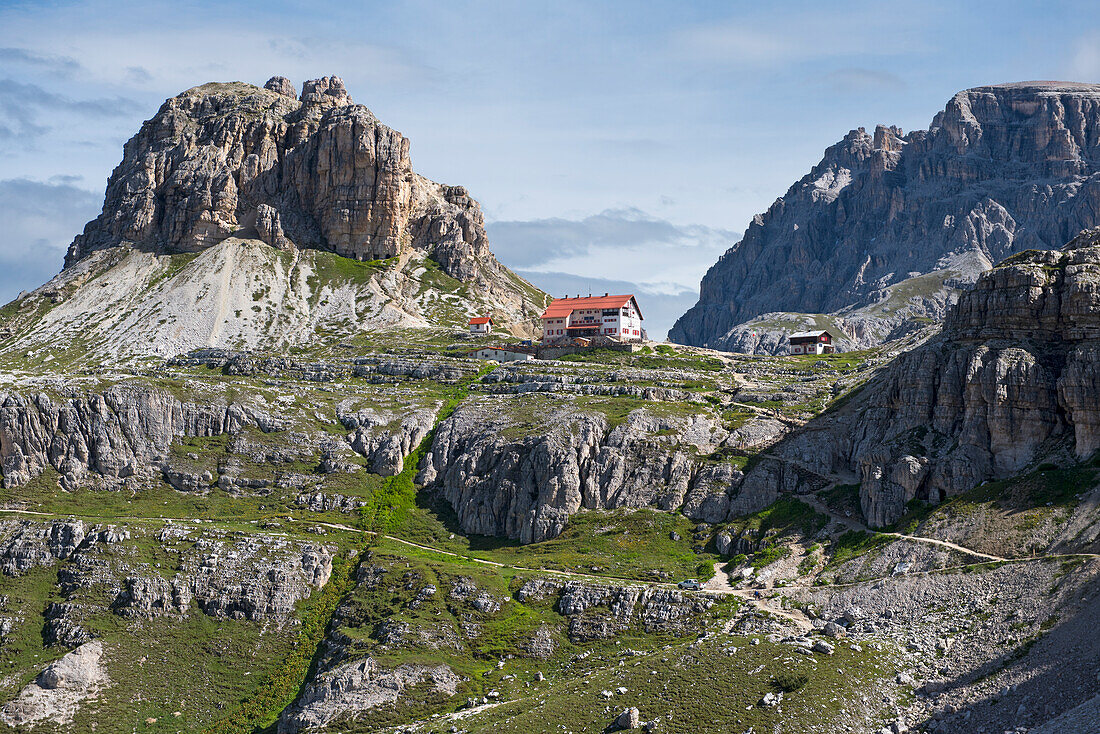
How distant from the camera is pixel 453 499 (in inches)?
5950

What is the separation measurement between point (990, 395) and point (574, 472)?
5614 centimetres

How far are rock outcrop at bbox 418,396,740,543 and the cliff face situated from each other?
10067 millimetres

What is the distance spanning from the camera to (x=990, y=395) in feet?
401

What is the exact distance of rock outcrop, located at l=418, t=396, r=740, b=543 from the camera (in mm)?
141500

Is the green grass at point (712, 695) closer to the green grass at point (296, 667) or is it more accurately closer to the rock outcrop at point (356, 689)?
the rock outcrop at point (356, 689)

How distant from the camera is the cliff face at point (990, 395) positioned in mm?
118250

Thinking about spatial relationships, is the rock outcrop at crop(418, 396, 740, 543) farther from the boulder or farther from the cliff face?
the boulder

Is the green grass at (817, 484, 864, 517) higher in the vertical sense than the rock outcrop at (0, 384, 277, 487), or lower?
lower

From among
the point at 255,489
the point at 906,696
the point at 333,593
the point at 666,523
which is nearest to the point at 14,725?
the point at 333,593

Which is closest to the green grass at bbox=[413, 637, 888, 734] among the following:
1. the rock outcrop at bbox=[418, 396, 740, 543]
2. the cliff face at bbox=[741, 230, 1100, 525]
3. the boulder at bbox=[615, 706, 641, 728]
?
the boulder at bbox=[615, 706, 641, 728]

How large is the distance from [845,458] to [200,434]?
329ft

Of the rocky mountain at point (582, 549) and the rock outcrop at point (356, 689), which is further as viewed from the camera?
the rock outcrop at point (356, 689)

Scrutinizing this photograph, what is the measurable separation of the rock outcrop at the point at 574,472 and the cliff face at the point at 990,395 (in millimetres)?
10067

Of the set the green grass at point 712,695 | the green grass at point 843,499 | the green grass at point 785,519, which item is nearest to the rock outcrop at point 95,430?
the green grass at point 712,695
